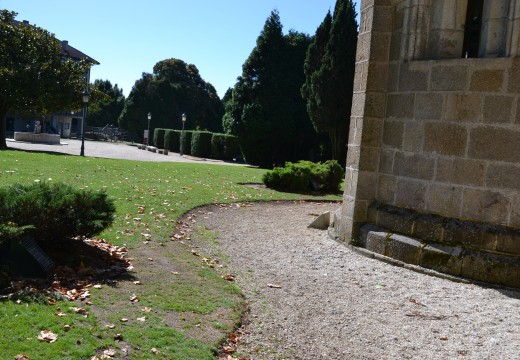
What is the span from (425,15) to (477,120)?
186cm

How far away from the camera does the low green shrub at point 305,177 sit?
17.7 meters

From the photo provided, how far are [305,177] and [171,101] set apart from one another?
172 feet

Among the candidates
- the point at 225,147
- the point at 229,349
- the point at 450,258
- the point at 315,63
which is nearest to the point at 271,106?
the point at 315,63

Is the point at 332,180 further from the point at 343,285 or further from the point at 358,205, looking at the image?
the point at 343,285

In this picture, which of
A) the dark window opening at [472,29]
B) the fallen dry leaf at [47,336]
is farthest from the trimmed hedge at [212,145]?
the fallen dry leaf at [47,336]

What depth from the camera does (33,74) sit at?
29609 mm

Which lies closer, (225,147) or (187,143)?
(225,147)

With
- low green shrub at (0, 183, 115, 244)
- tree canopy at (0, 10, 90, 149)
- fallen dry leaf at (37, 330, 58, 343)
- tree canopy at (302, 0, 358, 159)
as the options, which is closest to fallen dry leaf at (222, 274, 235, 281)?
low green shrub at (0, 183, 115, 244)

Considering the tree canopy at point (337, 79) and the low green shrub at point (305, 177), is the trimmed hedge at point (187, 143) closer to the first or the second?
the tree canopy at point (337, 79)

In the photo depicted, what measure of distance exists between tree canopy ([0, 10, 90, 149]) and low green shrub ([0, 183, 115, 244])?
2523cm

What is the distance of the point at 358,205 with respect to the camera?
8516 mm

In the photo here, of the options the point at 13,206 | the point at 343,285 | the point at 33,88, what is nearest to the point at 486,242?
the point at 343,285

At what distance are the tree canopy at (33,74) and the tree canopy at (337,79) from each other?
15117mm

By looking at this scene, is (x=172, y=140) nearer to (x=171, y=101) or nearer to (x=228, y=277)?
(x=171, y=101)
